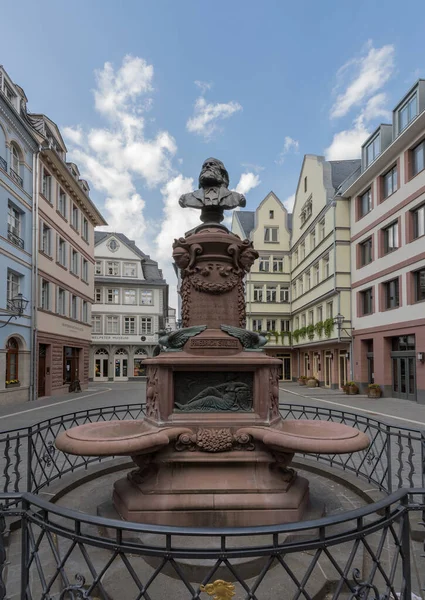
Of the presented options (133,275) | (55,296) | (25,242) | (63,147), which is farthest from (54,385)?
(133,275)

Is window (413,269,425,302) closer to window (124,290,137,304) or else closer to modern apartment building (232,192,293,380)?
modern apartment building (232,192,293,380)

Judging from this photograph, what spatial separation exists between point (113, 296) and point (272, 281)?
57.7 feet

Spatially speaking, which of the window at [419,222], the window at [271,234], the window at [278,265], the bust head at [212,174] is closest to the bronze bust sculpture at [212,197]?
the bust head at [212,174]

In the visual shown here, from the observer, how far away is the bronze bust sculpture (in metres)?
6.29

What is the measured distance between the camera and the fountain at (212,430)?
163 inches

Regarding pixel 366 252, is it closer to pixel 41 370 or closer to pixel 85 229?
pixel 85 229

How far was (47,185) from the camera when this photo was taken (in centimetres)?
2328

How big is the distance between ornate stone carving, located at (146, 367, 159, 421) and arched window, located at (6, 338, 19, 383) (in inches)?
632

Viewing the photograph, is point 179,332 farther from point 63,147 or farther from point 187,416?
point 63,147

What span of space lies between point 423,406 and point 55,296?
2147 cm

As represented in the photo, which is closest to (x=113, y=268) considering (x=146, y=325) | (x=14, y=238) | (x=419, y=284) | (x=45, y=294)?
(x=146, y=325)

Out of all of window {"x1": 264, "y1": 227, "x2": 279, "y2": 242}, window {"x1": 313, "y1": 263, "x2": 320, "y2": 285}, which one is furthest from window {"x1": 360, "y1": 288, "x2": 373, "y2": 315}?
window {"x1": 264, "y1": 227, "x2": 279, "y2": 242}

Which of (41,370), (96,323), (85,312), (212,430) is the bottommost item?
(41,370)

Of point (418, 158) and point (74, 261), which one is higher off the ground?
point (418, 158)
